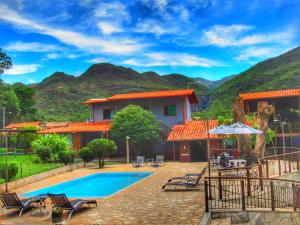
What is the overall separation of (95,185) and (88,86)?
69.4 meters

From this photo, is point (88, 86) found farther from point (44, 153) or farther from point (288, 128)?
point (288, 128)

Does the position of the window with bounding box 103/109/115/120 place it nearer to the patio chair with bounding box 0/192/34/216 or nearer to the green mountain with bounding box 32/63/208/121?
the patio chair with bounding box 0/192/34/216

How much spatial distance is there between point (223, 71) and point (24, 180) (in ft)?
285

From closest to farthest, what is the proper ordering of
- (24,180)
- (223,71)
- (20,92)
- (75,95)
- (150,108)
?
(24,180), (150,108), (20,92), (75,95), (223,71)

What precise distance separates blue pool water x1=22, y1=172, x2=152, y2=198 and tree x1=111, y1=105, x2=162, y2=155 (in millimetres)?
7944

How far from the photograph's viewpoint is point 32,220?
11.4 metres

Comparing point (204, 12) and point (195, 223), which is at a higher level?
point (204, 12)

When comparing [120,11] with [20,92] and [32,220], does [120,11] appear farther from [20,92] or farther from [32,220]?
[20,92]

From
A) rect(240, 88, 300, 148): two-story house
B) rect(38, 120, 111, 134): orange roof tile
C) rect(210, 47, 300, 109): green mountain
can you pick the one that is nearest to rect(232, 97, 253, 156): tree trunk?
rect(240, 88, 300, 148): two-story house

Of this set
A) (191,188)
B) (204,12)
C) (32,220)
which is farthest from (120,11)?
(32,220)

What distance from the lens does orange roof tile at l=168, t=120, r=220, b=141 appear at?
30.3 metres

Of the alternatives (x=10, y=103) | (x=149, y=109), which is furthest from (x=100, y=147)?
(x=10, y=103)

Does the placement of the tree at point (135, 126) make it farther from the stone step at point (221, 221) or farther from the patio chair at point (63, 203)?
the stone step at point (221, 221)

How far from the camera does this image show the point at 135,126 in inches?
1262
